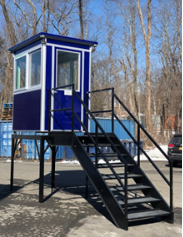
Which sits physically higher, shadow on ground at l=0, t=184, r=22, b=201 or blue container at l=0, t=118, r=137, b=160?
blue container at l=0, t=118, r=137, b=160

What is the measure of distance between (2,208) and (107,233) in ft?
9.50

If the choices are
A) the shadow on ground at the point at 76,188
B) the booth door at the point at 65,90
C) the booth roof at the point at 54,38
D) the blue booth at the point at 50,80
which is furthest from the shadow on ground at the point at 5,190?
the booth roof at the point at 54,38

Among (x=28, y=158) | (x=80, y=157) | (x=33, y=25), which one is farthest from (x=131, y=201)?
(x=33, y=25)

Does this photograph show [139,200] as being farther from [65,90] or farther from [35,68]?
[35,68]

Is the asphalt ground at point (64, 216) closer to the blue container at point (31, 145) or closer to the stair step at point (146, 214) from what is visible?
the stair step at point (146, 214)

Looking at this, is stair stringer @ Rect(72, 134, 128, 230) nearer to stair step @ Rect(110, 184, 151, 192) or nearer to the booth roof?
stair step @ Rect(110, 184, 151, 192)

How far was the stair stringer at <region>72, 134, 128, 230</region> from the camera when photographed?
19.9 ft

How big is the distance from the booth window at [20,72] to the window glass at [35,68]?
1.35 ft

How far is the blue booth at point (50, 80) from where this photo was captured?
8.24 m

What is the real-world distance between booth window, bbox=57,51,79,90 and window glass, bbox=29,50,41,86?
0.52m

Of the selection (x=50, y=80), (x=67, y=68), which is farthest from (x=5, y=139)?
(x=50, y=80)

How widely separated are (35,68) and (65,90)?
1078 millimetres

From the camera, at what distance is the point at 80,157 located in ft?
23.7

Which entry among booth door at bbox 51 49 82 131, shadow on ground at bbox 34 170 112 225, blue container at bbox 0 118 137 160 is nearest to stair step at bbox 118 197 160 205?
shadow on ground at bbox 34 170 112 225
